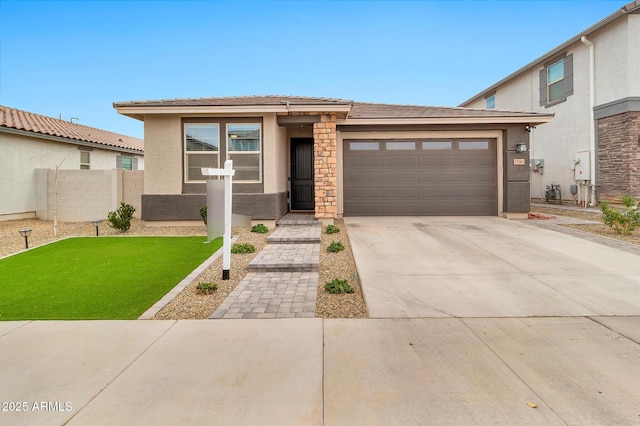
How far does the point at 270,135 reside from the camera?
9508 millimetres

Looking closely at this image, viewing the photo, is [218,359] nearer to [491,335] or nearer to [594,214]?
[491,335]

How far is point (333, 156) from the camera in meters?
9.88

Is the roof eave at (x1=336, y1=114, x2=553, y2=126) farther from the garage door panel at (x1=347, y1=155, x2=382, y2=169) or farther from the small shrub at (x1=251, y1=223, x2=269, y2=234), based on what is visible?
the small shrub at (x1=251, y1=223, x2=269, y2=234)

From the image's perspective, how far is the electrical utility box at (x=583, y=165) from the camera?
1360 cm

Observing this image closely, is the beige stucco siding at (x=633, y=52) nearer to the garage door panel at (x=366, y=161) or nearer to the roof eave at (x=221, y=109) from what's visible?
the garage door panel at (x=366, y=161)

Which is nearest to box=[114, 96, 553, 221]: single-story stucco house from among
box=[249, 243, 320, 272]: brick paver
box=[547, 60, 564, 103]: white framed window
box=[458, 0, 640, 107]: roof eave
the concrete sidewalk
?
box=[249, 243, 320, 272]: brick paver

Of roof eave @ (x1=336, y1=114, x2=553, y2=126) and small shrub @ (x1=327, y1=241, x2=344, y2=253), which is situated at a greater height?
roof eave @ (x1=336, y1=114, x2=553, y2=126)

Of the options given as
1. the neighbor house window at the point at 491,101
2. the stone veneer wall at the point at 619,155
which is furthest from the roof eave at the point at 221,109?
the neighbor house window at the point at 491,101

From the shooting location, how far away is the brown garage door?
11.7m

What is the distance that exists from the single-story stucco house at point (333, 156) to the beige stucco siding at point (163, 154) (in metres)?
0.03

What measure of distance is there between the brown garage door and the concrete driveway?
3083mm

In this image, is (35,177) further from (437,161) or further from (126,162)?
(437,161)

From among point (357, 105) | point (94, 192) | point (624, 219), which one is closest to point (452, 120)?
point (357, 105)

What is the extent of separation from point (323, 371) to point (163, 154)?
8586 millimetres
